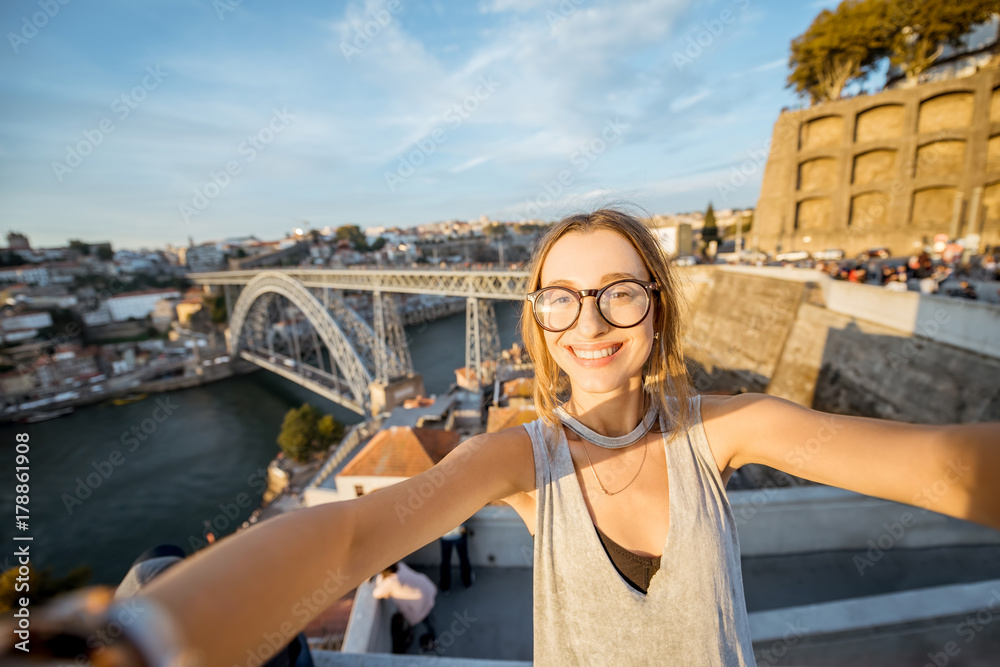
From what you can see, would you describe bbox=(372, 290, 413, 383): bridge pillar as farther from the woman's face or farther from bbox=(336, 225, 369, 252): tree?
bbox=(336, 225, 369, 252): tree

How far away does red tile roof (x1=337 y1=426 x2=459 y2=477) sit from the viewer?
30.9 feet

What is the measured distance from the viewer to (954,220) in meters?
16.0

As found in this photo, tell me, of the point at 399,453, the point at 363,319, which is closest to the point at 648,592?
the point at 399,453

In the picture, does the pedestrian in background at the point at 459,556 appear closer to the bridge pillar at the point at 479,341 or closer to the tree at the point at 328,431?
the bridge pillar at the point at 479,341

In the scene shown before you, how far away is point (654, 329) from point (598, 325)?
9.9 inches

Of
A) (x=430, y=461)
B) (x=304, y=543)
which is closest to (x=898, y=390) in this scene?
(x=430, y=461)

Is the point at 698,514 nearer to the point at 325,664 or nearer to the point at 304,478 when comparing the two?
the point at 325,664

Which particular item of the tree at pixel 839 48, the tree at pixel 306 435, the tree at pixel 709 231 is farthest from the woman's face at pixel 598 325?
the tree at pixel 709 231

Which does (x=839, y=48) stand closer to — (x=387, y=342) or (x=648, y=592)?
(x=387, y=342)

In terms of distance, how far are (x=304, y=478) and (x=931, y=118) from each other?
97.3ft

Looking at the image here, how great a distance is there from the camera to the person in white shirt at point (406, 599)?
2.97 m

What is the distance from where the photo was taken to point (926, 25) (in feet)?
58.9

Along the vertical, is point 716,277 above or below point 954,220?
below

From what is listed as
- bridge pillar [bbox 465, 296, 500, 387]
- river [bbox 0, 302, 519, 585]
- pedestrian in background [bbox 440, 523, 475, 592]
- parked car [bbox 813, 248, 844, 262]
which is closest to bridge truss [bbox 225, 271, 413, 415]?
river [bbox 0, 302, 519, 585]
